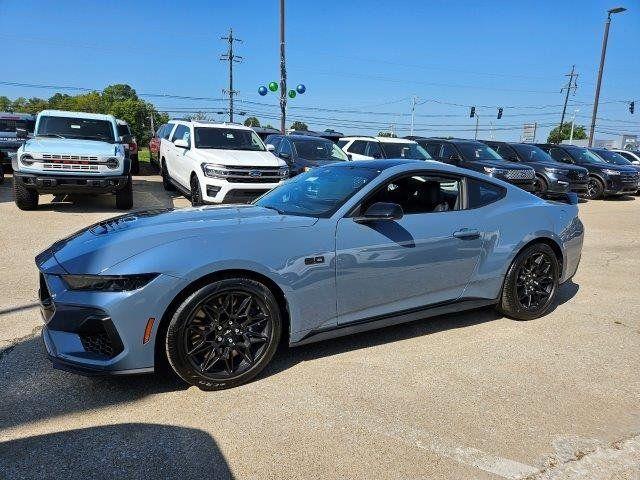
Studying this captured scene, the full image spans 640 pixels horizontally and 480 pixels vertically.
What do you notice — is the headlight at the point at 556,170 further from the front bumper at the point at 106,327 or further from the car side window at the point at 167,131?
the front bumper at the point at 106,327

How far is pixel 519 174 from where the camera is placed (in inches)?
522

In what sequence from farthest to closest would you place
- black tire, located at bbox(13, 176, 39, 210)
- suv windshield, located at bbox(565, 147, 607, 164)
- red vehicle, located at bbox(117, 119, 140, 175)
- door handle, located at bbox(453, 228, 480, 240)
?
Answer: suv windshield, located at bbox(565, 147, 607, 164) → red vehicle, located at bbox(117, 119, 140, 175) → black tire, located at bbox(13, 176, 39, 210) → door handle, located at bbox(453, 228, 480, 240)

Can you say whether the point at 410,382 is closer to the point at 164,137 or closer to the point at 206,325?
the point at 206,325

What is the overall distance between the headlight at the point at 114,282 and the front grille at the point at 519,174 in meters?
12.0

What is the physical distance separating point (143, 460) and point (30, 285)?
3481 millimetres

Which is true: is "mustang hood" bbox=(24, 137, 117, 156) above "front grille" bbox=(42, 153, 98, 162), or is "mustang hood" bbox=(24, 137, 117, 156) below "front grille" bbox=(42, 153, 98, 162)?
above

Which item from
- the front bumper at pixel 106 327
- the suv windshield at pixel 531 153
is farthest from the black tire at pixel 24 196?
the suv windshield at pixel 531 153

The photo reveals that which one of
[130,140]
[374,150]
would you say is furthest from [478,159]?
[130,140]

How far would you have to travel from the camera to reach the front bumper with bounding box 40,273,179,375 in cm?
276

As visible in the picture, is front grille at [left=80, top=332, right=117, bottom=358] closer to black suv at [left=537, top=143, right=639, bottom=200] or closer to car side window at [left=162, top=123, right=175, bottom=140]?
car side window at [left=162, top=123, right=175, bottom=140]

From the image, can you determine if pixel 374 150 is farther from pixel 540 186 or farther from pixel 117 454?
pixel 117 454

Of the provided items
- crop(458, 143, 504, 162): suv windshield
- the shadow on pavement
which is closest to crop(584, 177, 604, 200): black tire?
crop(458, 143, 504, 162): suv windshield

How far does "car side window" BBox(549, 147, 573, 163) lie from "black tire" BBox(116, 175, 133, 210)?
14864 mm

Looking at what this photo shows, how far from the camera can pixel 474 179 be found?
429cm
